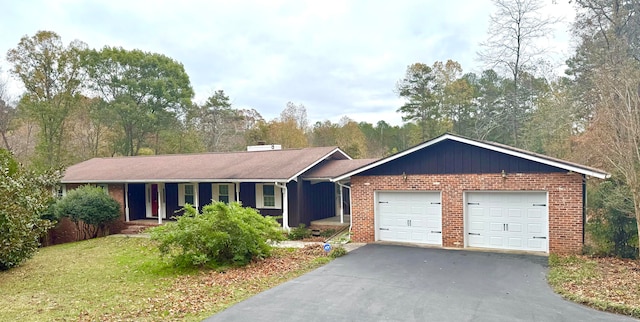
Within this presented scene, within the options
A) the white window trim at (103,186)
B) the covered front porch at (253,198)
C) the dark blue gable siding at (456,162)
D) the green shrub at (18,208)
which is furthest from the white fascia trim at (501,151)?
the white window trim at (103,186)

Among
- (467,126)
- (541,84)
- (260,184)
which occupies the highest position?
(541,84)

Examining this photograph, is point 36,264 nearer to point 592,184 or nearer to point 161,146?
point 592,184

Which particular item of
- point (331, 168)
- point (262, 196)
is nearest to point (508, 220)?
point (331, 168)

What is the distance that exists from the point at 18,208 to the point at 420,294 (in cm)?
1055

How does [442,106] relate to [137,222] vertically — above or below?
above

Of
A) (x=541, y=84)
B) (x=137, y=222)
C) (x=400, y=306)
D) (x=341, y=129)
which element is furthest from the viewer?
(x=341, y=129)

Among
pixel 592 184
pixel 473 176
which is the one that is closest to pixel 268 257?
pixel 473 176

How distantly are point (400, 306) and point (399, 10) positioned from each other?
12058 millimetres

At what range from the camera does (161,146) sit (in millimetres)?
36531

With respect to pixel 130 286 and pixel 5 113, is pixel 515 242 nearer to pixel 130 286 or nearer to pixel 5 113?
pixel 130 286

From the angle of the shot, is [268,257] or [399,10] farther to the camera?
[399,10]

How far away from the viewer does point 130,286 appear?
8969 mm

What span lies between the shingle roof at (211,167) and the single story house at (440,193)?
10 centimetres

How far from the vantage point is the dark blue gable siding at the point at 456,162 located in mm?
11375
